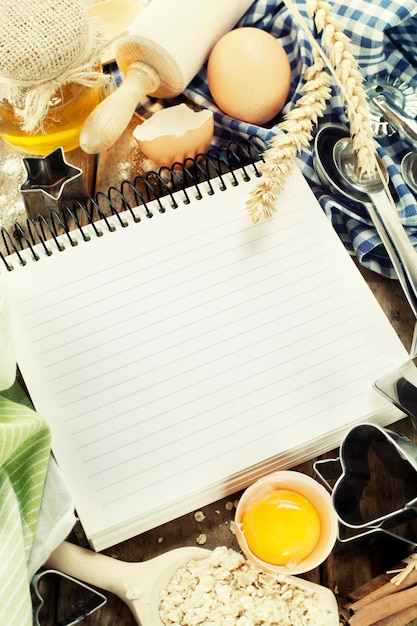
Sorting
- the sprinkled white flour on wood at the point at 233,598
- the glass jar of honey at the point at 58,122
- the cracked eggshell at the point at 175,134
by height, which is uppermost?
the glass jar of honey at the point at 58,122

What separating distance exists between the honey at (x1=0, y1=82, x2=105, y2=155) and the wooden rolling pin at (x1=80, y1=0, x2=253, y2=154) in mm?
35

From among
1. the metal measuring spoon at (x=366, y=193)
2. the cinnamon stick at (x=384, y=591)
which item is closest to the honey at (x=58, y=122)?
the metal measuring spoon at (x=366, y=193)

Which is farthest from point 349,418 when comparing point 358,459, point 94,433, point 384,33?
A: point 384,33

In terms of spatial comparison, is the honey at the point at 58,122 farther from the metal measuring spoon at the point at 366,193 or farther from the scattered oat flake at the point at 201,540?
the scattered oat flake at the point at 201,540

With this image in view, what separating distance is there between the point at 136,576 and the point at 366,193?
1.62ft

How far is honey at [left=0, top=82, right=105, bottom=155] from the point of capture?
2.41 ft

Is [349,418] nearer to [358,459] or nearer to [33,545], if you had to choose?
[358,459]

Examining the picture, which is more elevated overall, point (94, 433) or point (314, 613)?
point (94, 433)

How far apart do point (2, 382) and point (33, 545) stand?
0.54 feet

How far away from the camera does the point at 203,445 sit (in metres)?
0.68

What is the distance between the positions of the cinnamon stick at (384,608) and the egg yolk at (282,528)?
0.26ft

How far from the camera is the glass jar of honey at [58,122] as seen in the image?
2.41ft

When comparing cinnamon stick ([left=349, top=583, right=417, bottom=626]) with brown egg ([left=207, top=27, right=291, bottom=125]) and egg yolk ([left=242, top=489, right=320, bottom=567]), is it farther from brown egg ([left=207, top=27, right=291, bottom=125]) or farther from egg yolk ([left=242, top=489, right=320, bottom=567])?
brown egg ([left=207, top=27, right=291, bottom=125])

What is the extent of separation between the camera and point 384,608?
639mm
